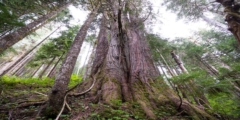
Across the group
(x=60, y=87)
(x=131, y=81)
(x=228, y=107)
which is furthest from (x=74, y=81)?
(x=228, y=107)

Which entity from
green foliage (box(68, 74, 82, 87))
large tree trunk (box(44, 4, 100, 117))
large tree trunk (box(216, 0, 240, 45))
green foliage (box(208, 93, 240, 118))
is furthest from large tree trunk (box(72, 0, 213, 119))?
large tree trunk (box(216, 0, 240, 45))

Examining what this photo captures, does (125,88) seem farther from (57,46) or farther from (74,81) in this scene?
(57,46)

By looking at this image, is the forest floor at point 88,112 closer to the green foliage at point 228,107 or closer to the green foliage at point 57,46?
the green foliage at point 228,107

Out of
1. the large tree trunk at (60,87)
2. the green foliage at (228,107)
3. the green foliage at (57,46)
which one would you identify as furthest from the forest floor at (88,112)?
the green foliage at (57,46)

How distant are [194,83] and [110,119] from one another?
258cm

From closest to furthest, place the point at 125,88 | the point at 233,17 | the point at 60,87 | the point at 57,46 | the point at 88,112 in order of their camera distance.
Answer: the point at 60,87, the point at 88,112, the point at 233,17, the point at 125,88, the point at 57,46

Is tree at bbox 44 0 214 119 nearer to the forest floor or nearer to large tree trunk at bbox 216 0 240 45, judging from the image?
the forest floor

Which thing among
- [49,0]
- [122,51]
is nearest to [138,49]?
[122,51]

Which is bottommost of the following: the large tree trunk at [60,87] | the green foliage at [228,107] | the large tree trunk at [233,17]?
the green foliage at [228,107]

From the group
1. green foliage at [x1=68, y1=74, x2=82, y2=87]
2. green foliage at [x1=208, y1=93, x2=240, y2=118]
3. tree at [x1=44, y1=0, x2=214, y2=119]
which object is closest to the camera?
green foliage at [x1=208, y1=93, x2=240, y2=118]

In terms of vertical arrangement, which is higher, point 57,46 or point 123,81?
point 57,46

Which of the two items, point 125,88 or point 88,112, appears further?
point 125,88

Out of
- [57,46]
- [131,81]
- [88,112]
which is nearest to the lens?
[88,112]

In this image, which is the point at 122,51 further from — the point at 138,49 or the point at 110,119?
the point at 110,119
